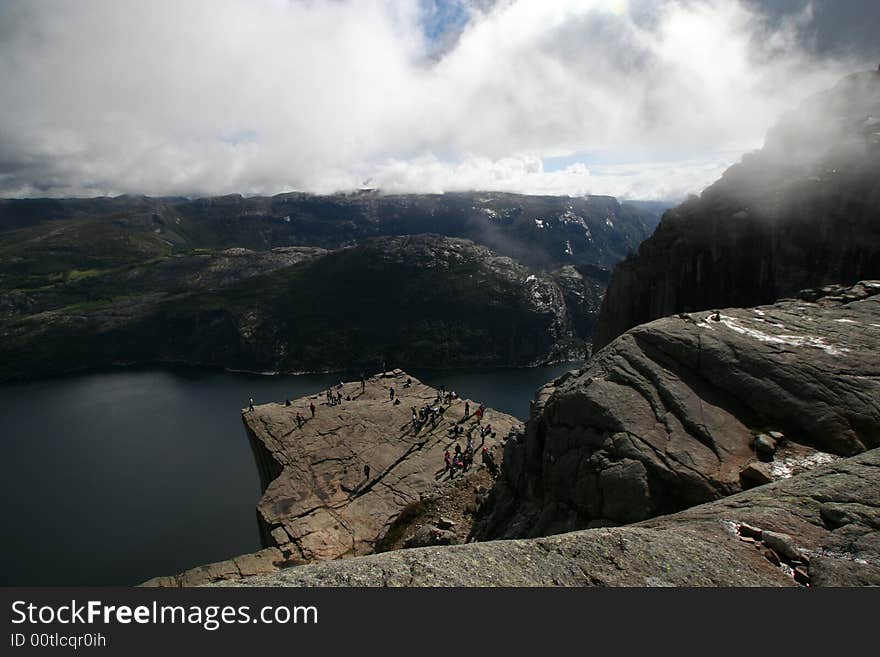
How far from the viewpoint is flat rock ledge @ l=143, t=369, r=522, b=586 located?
4591cm

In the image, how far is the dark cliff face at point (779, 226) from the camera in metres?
59.2

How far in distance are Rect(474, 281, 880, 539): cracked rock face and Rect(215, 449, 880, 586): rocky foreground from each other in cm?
619

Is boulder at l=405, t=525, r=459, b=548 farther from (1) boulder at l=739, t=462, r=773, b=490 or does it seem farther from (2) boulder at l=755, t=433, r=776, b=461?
(2) boulder at l=755, t=433, r=776, b=461

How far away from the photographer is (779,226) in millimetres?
65875

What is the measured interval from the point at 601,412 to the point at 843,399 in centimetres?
1099

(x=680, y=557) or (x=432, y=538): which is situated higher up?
(x=680, y=557)

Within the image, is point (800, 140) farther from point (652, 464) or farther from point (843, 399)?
point (652, 464)

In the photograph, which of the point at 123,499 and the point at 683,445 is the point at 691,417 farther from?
the point at 123,499

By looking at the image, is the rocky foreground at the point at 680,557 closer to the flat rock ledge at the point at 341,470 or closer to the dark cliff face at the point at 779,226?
the flat rock ledge at the point at 341,470

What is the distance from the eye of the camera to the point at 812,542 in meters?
12.2

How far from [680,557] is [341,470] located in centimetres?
5342

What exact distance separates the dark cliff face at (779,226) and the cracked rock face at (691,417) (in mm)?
37048

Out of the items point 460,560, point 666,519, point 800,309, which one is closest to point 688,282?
point 800,309

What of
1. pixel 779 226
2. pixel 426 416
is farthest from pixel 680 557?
pixel 779 226
